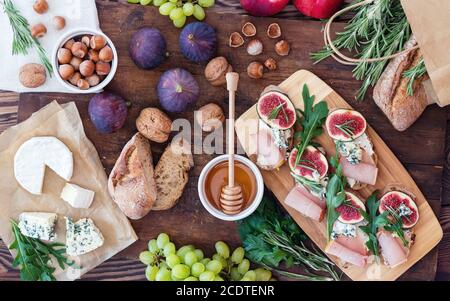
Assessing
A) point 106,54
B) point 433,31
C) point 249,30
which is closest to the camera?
point 433,31

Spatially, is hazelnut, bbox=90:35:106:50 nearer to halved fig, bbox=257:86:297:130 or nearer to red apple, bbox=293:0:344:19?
halved fig, bbox=257:86:297:130

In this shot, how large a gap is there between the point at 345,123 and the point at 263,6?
0.51 meters

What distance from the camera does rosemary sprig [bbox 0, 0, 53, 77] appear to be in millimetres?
1870

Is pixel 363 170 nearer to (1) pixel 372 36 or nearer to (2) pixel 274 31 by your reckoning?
(1) pixel 372 36

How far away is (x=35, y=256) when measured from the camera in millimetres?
1892

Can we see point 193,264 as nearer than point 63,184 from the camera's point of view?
Yes

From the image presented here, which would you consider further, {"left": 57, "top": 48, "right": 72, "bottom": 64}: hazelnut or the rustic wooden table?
the rustic wooden table

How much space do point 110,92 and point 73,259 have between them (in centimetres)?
64

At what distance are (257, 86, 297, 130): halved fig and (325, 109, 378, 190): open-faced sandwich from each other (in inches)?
5.4

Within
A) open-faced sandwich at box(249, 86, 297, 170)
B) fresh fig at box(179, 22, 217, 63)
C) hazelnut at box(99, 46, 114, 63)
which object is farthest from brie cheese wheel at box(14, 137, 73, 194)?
open-faced sandwich at box(249, 86, 297, 170)

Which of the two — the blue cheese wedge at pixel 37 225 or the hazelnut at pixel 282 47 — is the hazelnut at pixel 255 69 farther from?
the blue cheese wedge at pixel 37 225

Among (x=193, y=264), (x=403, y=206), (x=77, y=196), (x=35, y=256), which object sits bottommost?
(x=35, y=256)

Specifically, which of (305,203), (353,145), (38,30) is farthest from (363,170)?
(38,30)

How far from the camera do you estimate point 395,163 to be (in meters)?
1.87
